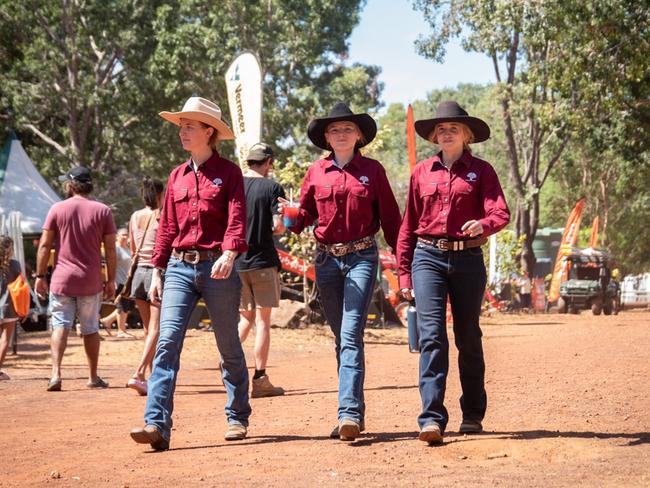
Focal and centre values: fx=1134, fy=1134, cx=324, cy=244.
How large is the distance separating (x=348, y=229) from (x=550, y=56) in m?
20.0

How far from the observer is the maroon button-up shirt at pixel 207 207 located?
6867 millimetres

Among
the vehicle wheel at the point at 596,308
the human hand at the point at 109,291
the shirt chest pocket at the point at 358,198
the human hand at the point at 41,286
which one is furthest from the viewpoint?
the vehicle wheel at the point at 596,308

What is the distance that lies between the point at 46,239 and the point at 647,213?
48.7m

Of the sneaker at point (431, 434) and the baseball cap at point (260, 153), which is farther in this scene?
the baseball cap at point (260, 153)

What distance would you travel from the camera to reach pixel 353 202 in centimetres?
707

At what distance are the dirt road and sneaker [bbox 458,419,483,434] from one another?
0.22 ft

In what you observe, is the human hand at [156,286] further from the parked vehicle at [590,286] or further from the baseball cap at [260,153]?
the parked vehicle at [590,286]

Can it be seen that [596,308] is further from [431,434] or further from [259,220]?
[431,434]

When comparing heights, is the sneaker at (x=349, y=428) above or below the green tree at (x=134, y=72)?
below

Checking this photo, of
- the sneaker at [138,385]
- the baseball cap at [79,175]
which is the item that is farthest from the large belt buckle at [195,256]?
the baseball cap at [79,175]

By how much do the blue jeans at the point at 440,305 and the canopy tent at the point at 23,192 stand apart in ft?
58.5

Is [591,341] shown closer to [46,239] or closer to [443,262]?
[46,239]

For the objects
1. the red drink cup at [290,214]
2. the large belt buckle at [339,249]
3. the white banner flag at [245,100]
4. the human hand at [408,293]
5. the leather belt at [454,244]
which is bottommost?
the human hand at [408,293]

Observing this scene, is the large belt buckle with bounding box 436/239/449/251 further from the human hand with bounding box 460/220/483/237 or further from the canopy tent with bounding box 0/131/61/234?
the canopy tent with bounding box 0/131/61/234
